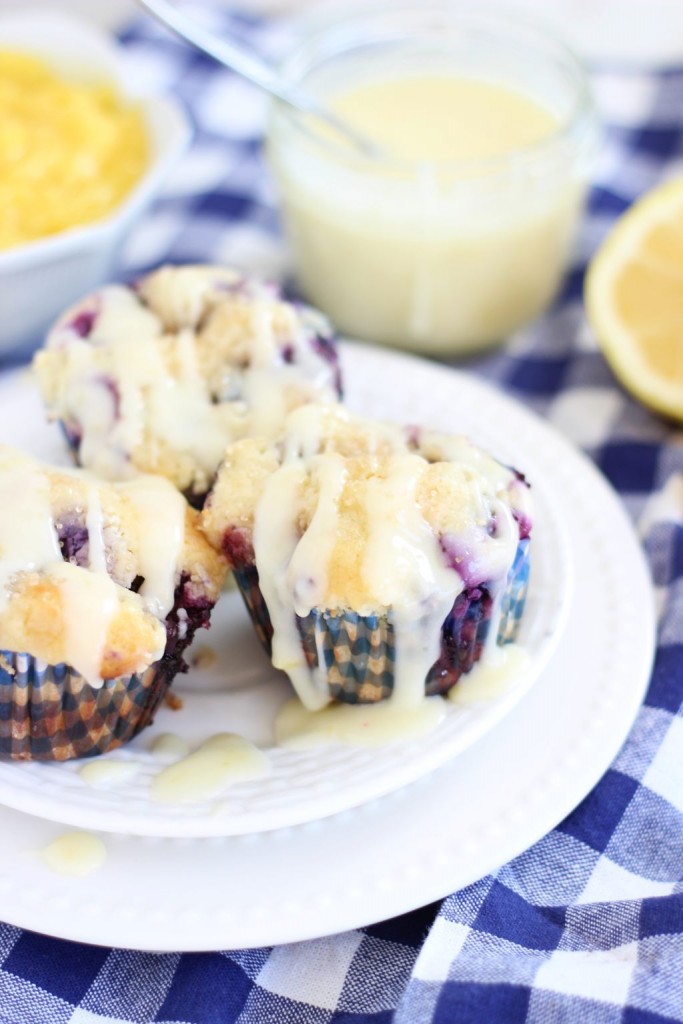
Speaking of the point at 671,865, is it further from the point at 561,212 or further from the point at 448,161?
the point at 448,161

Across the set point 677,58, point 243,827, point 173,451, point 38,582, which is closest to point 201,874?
point 243,827

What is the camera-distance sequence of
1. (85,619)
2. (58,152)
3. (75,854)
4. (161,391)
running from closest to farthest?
(85,619)
(75,854)
(161,391)
(58,152)

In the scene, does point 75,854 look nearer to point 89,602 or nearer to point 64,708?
point 64,708

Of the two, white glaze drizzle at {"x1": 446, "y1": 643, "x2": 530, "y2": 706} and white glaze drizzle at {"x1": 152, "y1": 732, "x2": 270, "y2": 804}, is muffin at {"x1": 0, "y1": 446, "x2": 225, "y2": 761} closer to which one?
white glaze drizzle at {"x1": 152, "y1": 732, "x2": 270, "y2": 804}

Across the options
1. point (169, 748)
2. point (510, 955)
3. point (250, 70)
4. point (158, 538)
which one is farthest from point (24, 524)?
point (250, 70)

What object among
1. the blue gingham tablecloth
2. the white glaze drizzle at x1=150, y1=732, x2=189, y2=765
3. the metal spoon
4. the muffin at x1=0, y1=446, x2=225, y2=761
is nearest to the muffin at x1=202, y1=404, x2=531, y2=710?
the muffin at x1=0, y1=446, x2=225, y2=761

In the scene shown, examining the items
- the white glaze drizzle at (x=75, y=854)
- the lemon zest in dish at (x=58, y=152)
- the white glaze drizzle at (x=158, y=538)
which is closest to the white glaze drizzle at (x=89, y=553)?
the white glaze drizzle at (x=158, y=538)

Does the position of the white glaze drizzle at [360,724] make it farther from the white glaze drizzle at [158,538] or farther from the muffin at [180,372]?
the muffin at [180,372]
